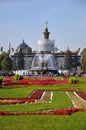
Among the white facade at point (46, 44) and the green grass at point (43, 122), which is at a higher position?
the white facade at point (46, 44)

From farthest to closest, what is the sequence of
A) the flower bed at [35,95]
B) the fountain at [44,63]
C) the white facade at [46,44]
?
the white facade at [46,44], the fountain at [44,63], the flower bed at [35,95]

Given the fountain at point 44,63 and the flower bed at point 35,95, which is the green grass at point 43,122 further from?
the fountain at point 44,63

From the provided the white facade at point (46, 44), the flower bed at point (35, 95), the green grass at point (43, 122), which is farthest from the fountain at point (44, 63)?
the green grass at point (43, 122)

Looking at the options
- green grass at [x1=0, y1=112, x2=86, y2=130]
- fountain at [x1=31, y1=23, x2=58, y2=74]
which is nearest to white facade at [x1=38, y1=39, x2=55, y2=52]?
fountain at [x1=31, y1=23, x2=58, y2=74]

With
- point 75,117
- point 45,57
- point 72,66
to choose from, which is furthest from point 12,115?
point 72,66

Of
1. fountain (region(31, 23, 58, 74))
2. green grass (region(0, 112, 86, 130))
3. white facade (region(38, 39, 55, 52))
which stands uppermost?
white facade (region(38, 39, 55, 52))

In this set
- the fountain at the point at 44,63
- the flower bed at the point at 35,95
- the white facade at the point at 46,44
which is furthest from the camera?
the white facade at the point at 46,44

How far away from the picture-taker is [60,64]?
149000mm

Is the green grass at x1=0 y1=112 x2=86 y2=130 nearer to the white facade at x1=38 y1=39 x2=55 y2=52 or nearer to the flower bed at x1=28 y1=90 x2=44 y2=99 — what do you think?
the flower bed at x1=28 y1=90 x2=44 y2=99

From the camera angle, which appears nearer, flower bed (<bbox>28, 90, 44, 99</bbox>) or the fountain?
flower bed (<bbox>28, 90, 44, 99</bbox>)

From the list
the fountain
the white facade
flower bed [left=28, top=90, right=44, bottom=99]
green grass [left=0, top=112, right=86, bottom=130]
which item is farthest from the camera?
the white facade

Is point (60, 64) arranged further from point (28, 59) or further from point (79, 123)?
point (79, 123)

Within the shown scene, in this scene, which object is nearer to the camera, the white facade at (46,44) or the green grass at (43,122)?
the green grass at (43,122)

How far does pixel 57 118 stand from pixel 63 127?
4.30ft
